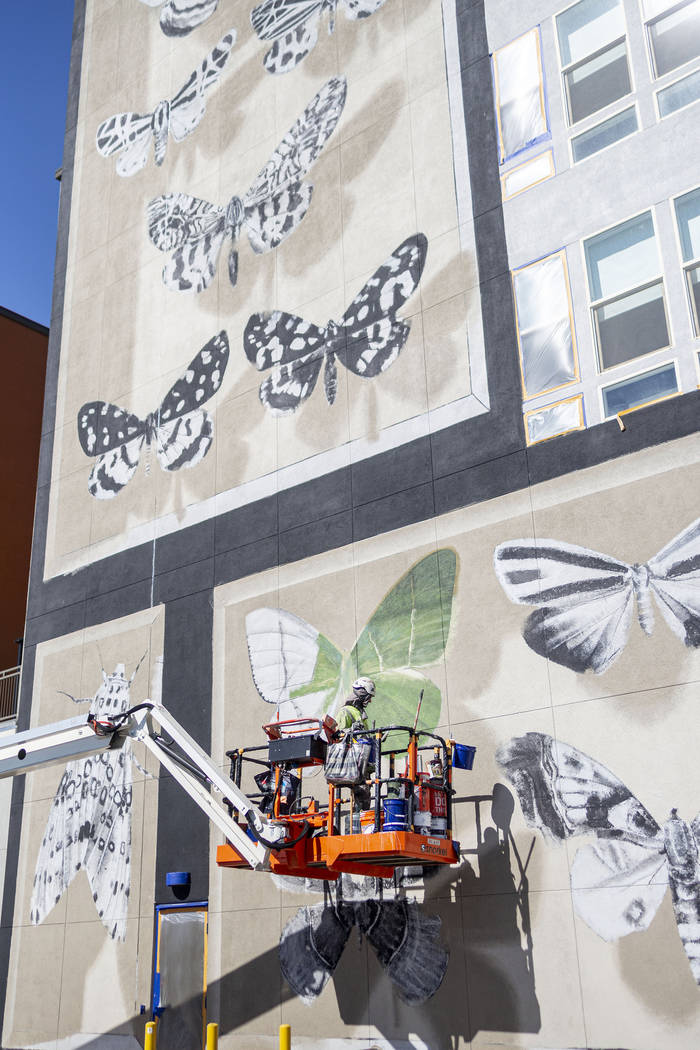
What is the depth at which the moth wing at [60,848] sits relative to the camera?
21297 mm

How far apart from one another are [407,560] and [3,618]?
20.7m

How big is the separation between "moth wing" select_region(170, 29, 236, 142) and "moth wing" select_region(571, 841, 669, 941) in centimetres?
1990

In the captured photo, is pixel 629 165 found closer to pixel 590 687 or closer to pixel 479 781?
pixel 590 687

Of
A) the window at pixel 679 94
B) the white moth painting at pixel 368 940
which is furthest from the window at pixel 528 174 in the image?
the white moth painting at pixel 368 940

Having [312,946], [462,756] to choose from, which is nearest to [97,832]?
[312,946]

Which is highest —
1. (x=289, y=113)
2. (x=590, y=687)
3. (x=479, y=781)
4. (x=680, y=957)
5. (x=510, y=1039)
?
(x=289, y=113)

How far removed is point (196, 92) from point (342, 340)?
988 cm

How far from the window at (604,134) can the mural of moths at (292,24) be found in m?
7.26

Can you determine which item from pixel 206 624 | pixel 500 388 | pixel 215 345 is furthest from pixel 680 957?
pixel 215 345

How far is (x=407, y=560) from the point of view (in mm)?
17594

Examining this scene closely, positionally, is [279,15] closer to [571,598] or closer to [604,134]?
[604,134]

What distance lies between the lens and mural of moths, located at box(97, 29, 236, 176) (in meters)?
25.3

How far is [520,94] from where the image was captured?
18.7 m

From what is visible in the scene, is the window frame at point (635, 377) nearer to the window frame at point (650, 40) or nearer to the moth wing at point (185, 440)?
the window frame at point (650, 40)
